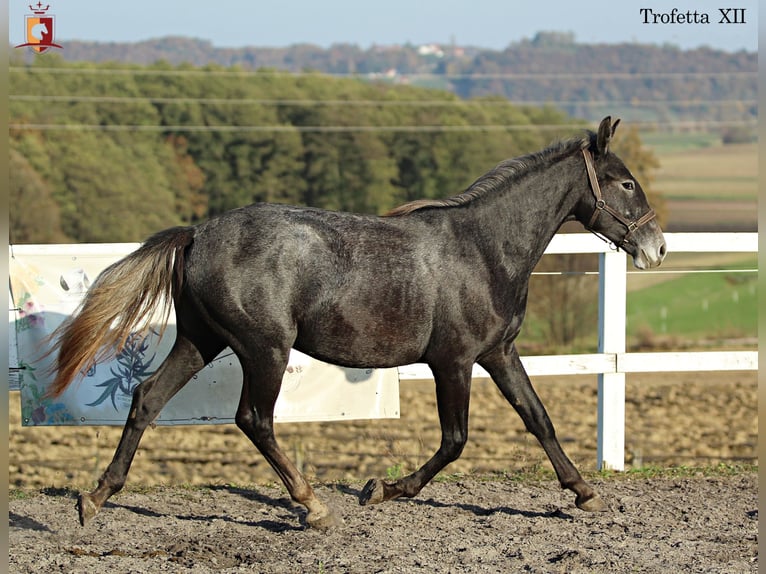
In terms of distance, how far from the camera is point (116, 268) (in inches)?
205

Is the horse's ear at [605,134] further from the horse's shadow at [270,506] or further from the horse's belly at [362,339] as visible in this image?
the horse's shadow at [270,506]

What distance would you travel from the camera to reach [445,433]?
5.30 m

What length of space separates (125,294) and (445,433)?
6.21ft

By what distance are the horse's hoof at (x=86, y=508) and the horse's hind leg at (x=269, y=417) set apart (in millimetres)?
865

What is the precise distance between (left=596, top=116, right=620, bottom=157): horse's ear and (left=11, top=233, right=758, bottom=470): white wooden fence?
1.33 m

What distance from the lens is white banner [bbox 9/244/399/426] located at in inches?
250

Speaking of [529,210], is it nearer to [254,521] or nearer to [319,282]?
[319,282]

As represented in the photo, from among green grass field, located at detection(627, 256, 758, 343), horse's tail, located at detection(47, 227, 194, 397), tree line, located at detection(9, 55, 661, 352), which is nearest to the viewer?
horse's tail, located at detection(47, 227, 194, 397)

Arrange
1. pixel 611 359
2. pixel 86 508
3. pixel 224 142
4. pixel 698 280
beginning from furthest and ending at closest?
pixel 224 142
pixel 698 280
pixel 611 359
pixel 86 508

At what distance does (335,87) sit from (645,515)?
42108 mm

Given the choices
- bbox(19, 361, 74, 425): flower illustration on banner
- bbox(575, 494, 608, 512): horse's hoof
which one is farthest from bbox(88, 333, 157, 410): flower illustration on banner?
bbox(575, 494, 608, 512): horse's hoof

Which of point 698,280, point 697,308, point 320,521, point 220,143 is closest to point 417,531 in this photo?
point 320,521

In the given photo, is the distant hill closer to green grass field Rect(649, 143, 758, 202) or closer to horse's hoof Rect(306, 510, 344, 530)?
green grass field Rect(649, 143, 758, 202)

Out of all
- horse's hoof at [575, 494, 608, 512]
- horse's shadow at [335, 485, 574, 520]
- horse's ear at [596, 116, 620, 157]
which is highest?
horse's ear at [596, 116, 620, 157]
